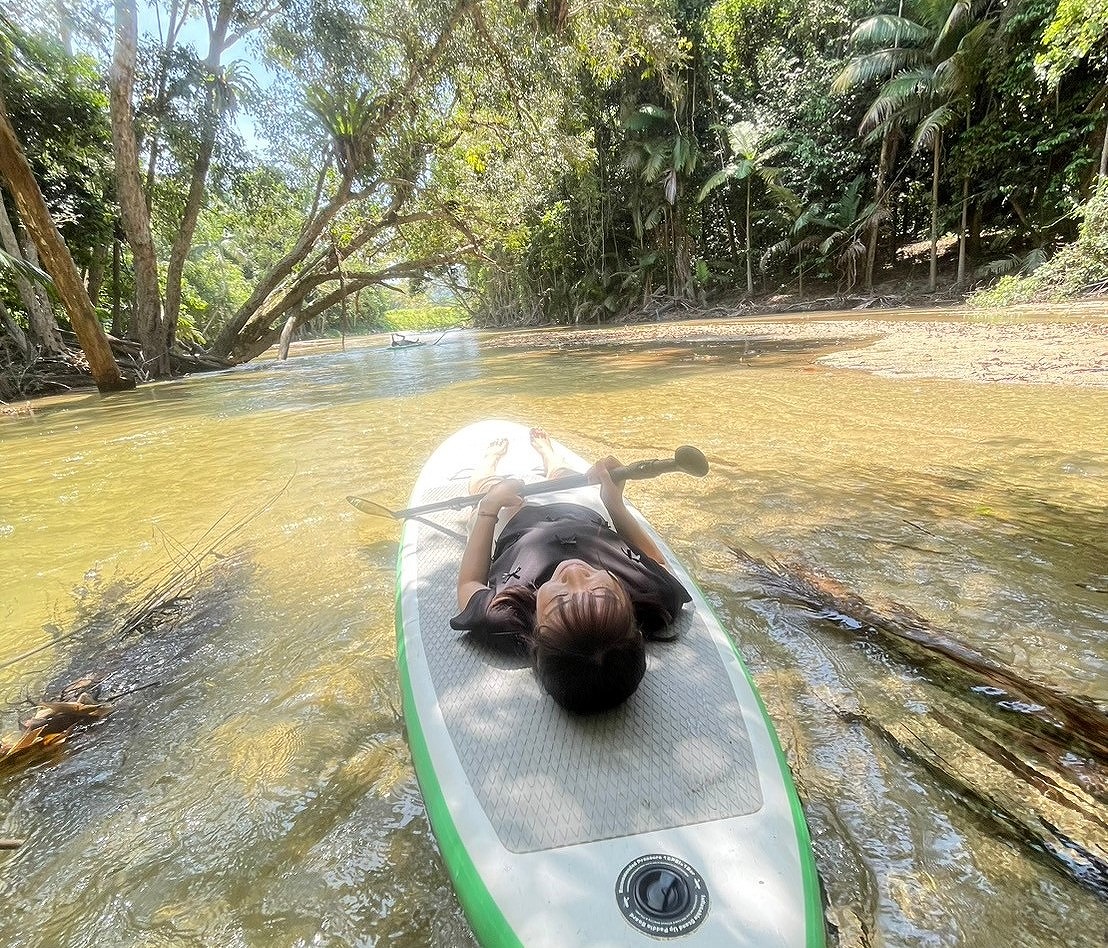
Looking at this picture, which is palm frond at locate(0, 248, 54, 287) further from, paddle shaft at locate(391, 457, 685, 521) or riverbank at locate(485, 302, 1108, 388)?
riverbank at locate(485, 302, 1108, 388)

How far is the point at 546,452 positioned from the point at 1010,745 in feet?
8.64

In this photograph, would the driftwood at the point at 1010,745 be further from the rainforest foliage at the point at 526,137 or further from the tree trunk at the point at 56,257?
the tree trunk at the point at 56,257

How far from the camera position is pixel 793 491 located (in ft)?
12.6

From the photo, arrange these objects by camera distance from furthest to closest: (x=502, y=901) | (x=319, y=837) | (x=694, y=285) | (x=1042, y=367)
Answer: (x=694, y=285)
(x=1042, y=367)
(x=319, y=837)
(x=502, y=901)

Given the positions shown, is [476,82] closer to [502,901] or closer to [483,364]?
[483,364]

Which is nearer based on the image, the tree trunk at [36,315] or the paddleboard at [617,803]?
the paddleboard at [617,803]

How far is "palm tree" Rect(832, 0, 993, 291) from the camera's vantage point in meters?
12.1

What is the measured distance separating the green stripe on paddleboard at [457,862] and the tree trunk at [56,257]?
10635 millimetres

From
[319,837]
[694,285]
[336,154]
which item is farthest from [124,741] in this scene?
[694,285]

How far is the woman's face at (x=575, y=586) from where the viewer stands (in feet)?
5.14

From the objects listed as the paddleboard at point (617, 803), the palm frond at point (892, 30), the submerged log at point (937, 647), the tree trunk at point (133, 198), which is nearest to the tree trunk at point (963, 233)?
the palm frond at point (892, 30)

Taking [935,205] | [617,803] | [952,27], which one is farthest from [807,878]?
[935,205]

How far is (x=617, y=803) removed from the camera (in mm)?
1405

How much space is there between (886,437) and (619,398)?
343cm
